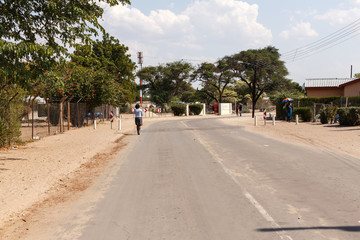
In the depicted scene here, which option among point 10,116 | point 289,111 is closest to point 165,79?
point 289,111

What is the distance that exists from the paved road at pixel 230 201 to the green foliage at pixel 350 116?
13.0 meters

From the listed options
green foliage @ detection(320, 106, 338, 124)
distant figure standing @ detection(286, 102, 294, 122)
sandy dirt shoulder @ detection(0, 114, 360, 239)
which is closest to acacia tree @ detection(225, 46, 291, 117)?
distant figure standing @ detection(286, 102, 294, 122)

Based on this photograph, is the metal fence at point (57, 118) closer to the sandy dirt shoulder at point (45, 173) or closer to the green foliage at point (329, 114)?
the sandy dirt shoulder at point (45, 173)

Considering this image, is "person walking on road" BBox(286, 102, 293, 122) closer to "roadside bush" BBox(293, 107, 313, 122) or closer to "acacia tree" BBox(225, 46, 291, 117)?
"roadside bush" BBox(293, 107, 313, 122)

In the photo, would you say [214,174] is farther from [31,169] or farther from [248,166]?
[31,169]

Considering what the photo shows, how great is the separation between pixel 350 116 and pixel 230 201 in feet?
64.9

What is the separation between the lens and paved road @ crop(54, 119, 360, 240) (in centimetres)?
500

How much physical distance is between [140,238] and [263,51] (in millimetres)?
68446

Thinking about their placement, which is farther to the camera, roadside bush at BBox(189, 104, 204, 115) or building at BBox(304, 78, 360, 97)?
roadside bush at BBox(189, 104, 204, 115)

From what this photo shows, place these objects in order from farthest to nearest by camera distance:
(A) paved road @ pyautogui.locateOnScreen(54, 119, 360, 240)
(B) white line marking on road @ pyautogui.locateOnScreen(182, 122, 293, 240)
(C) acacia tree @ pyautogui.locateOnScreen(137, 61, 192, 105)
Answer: (C) acacia tree @ pyautogui.locateOnScreen(137, 61, 192, 105) < (A) paved road @ pyautogui.locateOnScreen(54, 119, 360, 240) < (B) white line marking on road @ pyautogui.locateOnScreen(182, 122, 293, 240)

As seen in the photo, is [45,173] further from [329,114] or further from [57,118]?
[329,114]

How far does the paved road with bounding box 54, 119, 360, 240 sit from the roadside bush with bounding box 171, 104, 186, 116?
164 feet

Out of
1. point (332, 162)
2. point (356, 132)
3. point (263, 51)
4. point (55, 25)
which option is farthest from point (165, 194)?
point (263, 51)

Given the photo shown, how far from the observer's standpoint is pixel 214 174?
30.0 feet
